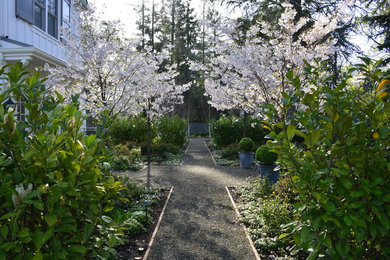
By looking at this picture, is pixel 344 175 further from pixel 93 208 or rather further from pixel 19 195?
pixel 19 195

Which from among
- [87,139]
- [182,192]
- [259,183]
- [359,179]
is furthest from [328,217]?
[182,192]

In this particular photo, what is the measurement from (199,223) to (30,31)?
6900mm

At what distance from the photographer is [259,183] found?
5.68 metres

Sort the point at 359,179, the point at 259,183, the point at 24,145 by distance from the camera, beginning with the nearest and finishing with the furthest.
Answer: the point at 24,145
the point at 359,179
the point at 259,183

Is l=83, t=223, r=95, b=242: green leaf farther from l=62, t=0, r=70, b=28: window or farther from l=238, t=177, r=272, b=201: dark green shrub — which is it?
l=62, t=0, r=70, b=28: window

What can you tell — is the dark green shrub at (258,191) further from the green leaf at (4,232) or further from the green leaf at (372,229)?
the green leaf at (4,232)

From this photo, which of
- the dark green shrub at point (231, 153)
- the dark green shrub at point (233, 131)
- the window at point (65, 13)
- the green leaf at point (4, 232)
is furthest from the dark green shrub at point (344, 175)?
the dark green shrub at point (233, 131)

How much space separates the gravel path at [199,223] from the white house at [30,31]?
3993 millimetres

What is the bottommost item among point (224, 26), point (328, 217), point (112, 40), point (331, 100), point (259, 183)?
point (259, 183)

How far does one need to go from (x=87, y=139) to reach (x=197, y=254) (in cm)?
241

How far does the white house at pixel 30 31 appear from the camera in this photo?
684 cm

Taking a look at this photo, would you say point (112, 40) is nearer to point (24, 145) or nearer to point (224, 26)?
point (224, 26)

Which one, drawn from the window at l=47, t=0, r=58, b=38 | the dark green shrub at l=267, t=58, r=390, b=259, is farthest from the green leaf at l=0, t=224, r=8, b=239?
the window at l=47, t=0, r=58, b=38

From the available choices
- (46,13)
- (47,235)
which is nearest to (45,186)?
(47,235)
